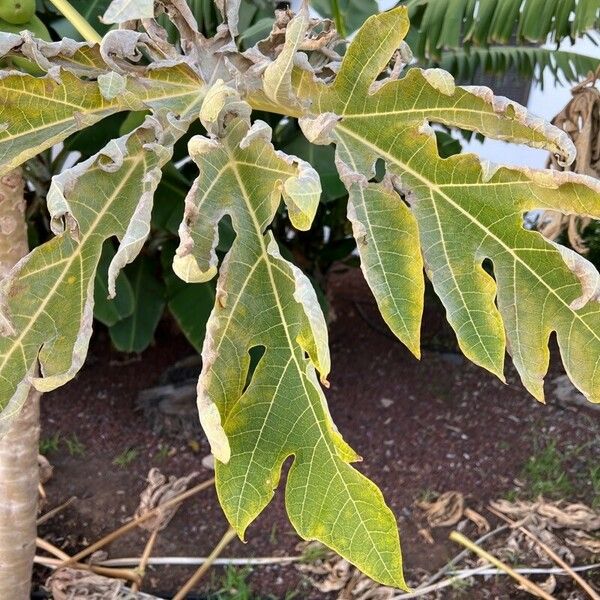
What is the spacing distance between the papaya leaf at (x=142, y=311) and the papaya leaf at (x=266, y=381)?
1.06 metres

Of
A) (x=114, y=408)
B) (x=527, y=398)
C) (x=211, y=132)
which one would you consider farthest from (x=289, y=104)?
(x=527, y=398)

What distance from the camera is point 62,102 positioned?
584 millimetres

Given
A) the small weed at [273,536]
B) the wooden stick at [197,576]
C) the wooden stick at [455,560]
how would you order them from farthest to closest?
the small weed at [273,536], the wooden stick at [455,560], the wooden stick at [197,576]

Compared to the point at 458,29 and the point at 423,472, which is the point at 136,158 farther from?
the point at 423,472

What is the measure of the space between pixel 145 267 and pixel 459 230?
51.5 inches

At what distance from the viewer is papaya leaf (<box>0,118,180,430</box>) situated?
21.0 inches

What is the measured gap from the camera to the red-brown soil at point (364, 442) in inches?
53.5

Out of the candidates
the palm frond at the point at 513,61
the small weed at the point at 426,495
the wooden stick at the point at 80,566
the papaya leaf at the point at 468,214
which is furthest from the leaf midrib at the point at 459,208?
the palm frond at the point at 513,61

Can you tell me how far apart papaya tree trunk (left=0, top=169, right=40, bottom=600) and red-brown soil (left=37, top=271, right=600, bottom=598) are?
1.12 feet

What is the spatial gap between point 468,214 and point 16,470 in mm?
651

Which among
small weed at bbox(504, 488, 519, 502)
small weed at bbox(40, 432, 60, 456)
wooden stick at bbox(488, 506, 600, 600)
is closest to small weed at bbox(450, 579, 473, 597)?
wooden stick at bbox(488, 506, 600, 600)

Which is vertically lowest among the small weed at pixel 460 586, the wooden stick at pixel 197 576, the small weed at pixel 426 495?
the small weed at pixel 426 495

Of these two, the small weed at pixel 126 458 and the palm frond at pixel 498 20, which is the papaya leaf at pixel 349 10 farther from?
the small weed at pixel 126 458

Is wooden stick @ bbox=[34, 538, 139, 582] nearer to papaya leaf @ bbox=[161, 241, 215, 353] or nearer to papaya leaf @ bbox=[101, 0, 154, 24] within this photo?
papaya leaf @ bbox=[161, 241, 215, 353]
